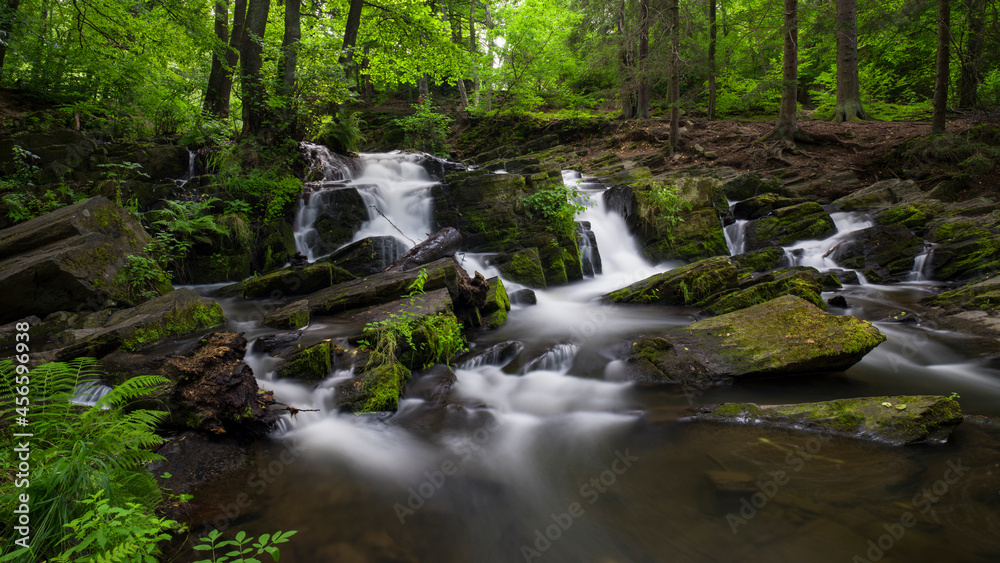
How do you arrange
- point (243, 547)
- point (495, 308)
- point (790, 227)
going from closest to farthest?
point (243, 547) < point (495, 308) < point (790, 227)

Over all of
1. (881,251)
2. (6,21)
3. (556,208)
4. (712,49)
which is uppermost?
(712,49)

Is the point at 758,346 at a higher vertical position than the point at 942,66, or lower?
lower

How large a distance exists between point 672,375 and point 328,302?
5.41 metres

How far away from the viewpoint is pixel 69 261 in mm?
5773

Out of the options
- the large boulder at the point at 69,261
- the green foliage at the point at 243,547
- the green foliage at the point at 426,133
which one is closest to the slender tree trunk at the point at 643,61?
the green foliage at the point at 426,133

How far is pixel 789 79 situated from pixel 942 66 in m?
3.41

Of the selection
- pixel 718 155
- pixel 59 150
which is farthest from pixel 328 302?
pixel 718 155

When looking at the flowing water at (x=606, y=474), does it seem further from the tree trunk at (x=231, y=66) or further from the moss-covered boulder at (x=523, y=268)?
the tree trunk at (x=231, y=66)

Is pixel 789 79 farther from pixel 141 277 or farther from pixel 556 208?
pixel 141 277

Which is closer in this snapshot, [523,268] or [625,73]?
[523,268]

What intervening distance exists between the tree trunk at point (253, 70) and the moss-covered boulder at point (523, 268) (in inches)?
276

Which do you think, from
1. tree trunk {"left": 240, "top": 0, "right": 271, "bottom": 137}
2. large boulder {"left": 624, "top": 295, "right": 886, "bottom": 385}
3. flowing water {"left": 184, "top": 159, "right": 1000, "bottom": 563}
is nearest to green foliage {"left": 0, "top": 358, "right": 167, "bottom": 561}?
flowing water {"left": 184, "top": 159, "right": 1000, "bottom": 563}

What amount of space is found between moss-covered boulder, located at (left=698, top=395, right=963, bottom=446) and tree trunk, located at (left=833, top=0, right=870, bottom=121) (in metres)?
15.3

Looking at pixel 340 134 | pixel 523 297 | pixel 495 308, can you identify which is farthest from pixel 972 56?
A: pixel 340 134
